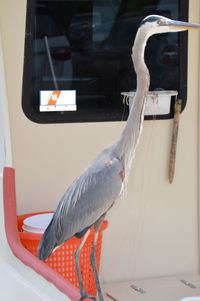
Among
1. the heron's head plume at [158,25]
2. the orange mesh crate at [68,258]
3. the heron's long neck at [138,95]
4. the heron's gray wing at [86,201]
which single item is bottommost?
the orange mesh crate at [68,258]

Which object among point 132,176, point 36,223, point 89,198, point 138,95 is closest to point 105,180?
point 89,198

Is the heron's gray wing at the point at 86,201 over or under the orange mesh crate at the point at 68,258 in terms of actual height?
over

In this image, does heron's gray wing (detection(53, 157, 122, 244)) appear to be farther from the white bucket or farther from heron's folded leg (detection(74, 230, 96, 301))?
the white bucket

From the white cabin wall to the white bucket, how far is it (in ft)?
0.58

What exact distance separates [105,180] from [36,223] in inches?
20.3

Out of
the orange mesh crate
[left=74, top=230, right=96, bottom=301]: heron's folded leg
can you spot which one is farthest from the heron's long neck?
the orange mesh crate

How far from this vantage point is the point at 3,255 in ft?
8.62

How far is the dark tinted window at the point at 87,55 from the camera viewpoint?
9.87 feet

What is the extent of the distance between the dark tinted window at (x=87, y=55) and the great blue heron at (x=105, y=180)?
2.06 feet

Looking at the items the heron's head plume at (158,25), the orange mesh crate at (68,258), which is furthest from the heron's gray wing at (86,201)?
the heron's head plume at (158,25)

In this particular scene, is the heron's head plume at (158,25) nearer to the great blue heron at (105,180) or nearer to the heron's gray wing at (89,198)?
the great blue heron at (105,180)

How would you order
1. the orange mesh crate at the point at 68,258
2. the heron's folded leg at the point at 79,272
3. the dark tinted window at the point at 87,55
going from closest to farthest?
the heron's folded leg at the point at 79,272 → the orange mesh crate at the point at 68,258 → the dark tinted window at the point at 87,55

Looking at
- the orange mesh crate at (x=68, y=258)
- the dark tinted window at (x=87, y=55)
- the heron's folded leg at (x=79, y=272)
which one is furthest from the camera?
the dark tinted window at (x=87, y=55)

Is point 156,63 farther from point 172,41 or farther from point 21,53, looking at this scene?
point 21,53
